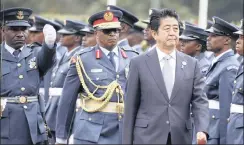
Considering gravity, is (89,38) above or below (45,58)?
above

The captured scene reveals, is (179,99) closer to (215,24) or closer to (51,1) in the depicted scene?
(215,24)

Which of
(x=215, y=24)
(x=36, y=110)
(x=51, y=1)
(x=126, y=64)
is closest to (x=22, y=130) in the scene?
(x=36, y=110)

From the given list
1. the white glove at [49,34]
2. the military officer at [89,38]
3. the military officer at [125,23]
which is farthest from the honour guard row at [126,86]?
the military officer at [89,38]

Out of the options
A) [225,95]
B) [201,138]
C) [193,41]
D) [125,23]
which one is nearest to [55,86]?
[125,23]

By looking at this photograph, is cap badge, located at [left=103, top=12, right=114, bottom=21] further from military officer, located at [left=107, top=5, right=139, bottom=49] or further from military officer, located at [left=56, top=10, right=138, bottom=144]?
military officer, located at [left=107, top=5, right=139, bottom=49]

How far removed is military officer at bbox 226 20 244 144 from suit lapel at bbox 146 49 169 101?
5.12 ft

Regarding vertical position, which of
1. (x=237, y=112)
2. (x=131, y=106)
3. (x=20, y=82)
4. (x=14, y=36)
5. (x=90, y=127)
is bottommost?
(x=90, y=127)

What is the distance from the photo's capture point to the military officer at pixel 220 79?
12.7 m

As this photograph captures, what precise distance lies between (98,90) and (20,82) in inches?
39.2

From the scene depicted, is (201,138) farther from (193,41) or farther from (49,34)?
(193,41)

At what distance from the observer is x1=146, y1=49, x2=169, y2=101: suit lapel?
10.1 metres

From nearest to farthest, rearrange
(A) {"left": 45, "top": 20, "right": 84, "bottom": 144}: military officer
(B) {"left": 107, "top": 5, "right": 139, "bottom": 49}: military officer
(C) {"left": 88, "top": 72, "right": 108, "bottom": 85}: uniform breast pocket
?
(C) {"left": 88, "top": 72, "right": 108, "bottom": 85}: uniform breast pocket
(B) {"left": 107, "top": 5, "right": 139, "bottom": 49}: military officer
(A) {"left": 45, "top": 20, "right": 84, "bottom": 144}: military officer

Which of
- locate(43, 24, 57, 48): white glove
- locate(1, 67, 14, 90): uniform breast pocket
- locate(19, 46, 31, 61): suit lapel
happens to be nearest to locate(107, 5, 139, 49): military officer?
locate(19, 46, 31, 61): suit lapel

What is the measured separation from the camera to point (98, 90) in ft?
38.8
